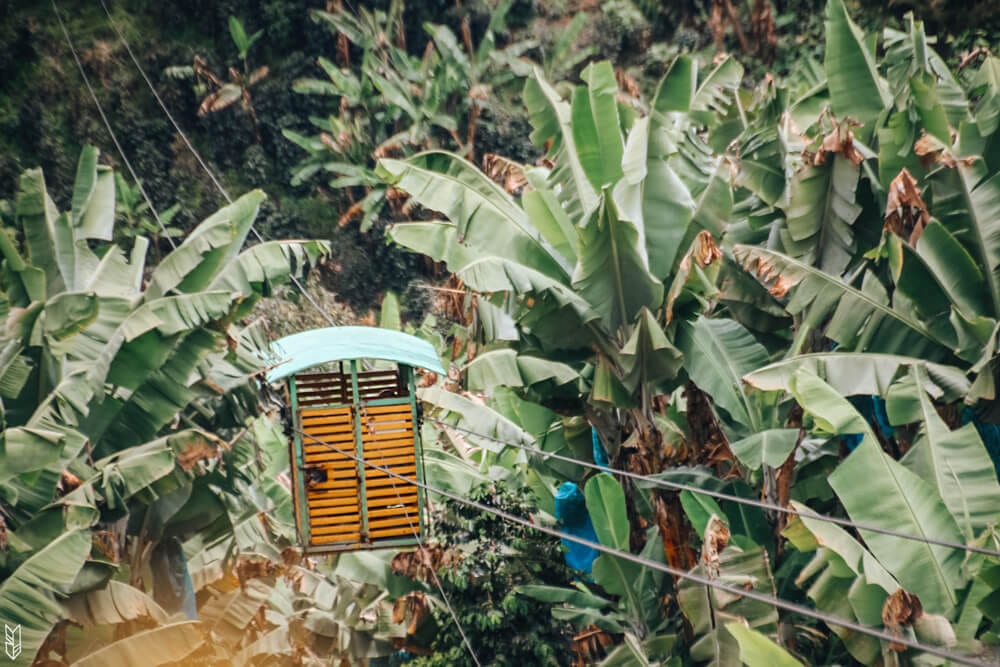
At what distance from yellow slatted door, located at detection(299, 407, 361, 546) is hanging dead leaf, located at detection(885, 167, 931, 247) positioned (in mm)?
4729

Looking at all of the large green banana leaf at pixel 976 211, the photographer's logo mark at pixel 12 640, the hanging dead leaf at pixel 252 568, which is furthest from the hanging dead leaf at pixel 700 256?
the hanging dead leaf at pixel 252 568

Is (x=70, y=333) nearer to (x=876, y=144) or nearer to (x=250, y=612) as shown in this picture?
(x=250, y=612)

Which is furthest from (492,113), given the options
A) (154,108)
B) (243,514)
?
(243,514)

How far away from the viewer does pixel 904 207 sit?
30.5ft

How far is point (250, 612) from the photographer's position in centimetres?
1374

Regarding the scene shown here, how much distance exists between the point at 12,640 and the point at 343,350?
341cm

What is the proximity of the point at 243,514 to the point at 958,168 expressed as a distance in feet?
28.7

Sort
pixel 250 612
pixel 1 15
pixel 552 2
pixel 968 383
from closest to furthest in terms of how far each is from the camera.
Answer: pixel 968 383 → pixel 250 612 → pixel 1 15 → pixel 552 2

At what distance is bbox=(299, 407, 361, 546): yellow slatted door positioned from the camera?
1004 cm

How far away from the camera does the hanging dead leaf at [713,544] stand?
8781 millimetres

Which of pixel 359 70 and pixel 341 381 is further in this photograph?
pixel 359 70

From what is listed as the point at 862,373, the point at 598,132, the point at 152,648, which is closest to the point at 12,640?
the point at 152,648

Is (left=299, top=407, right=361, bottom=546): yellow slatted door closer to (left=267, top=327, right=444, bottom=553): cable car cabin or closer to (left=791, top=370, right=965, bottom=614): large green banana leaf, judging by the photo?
(left=267, top=327, right=444, bottom=553): cable car cabin

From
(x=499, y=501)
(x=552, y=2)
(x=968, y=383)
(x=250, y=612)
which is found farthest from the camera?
(x=552, y=2)
